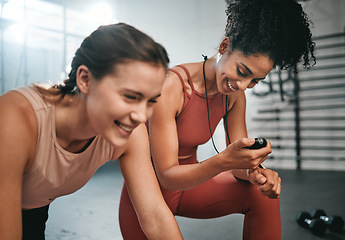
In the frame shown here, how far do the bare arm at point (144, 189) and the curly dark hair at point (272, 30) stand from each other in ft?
1.86

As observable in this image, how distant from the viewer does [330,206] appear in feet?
9.72

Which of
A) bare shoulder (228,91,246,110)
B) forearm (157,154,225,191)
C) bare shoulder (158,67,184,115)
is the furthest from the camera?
bare shoulder (228,91,246,110)

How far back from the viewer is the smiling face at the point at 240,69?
1.17 metres

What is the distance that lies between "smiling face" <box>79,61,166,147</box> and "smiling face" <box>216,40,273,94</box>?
0.43 metres

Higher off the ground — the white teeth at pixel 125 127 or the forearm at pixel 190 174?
the white teeth at pixel 125 127

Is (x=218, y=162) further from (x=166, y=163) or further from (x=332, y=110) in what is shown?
(x=332, y=110)

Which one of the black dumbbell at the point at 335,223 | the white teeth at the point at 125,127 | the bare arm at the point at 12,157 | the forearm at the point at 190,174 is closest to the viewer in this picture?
the bare arm at the point at 12,157

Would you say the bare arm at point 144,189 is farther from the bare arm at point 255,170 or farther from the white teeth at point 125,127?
the bare arm at point 255,170

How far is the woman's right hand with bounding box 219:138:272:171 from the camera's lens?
103 cm

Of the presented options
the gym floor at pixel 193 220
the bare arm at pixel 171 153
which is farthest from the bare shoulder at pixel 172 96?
the gym floor at pixel 193 220

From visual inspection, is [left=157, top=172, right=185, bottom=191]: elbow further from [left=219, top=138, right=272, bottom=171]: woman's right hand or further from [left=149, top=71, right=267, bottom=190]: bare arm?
[left=219, top=138, right=272, bottom=171]: woman's right hand

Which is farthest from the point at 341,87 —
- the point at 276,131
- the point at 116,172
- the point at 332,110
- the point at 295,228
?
the point at 116,172

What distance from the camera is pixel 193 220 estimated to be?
267cm

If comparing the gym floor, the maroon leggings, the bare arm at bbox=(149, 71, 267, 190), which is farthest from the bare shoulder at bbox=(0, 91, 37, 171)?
the gym floor
